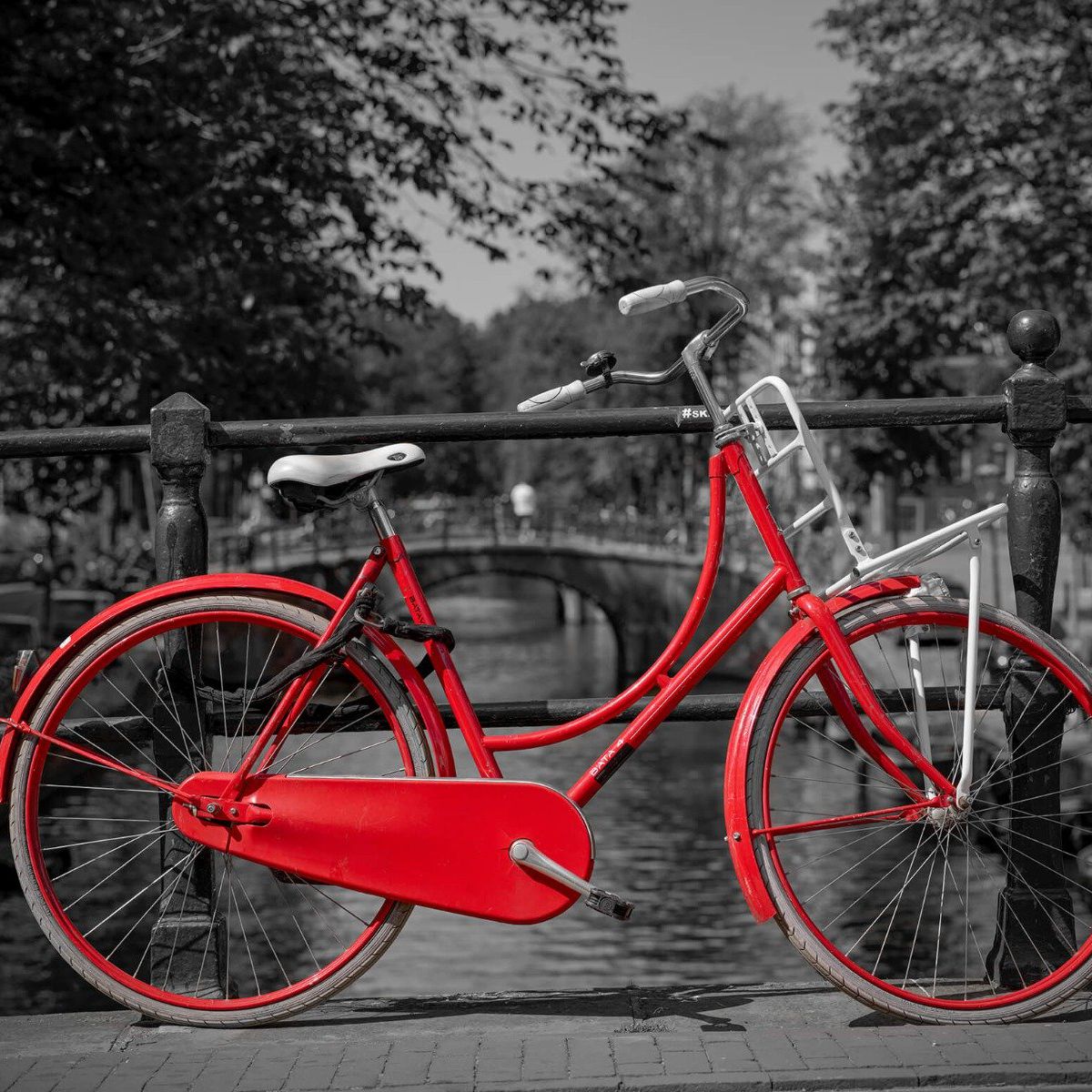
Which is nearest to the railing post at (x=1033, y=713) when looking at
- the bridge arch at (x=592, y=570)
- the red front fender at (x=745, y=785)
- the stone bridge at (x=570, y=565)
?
the red front fender at (x=745, y=785)

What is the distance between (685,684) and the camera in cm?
300

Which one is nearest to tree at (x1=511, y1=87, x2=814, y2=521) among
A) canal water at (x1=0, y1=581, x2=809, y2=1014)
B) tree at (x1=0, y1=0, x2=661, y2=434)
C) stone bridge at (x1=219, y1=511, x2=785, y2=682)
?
stone bridge at (x1=219, y1=511, x2=785, y2=682)

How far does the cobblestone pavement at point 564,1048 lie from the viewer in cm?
264

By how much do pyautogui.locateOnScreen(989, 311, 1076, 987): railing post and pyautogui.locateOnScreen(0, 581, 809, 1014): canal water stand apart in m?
3.05

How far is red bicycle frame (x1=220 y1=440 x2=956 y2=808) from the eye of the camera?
2.94m

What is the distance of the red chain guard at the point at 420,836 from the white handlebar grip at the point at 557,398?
68 cm

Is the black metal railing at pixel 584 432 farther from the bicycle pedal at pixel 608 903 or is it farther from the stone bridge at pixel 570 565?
the stone bridge at pixel 570 565

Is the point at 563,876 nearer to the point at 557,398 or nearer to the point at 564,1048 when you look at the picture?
the point at 564,1048

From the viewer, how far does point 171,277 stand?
1148cm

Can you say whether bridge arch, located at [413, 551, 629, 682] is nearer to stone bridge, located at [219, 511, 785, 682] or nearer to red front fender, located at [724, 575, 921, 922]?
stone bridge, located at [219, 511, 785, 682]

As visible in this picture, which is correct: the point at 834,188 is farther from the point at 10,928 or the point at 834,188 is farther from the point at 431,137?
the point at 10,928

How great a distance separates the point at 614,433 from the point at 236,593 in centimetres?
81

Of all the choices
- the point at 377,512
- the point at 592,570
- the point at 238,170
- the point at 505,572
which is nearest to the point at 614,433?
the point at 377,512

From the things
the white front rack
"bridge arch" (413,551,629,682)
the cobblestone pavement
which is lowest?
"bridge arch" (413,551,629,682)
